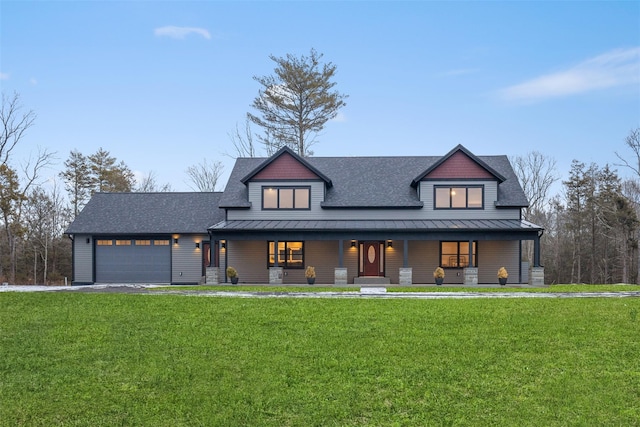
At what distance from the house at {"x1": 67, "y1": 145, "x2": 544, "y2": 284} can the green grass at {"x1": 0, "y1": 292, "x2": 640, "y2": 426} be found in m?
10.8

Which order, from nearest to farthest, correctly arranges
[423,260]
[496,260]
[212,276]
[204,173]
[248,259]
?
1. [212,276]
2. [496,260]
3. [423,260]
4. [248,259]
5. [204,173]

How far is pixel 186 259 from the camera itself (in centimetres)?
2586

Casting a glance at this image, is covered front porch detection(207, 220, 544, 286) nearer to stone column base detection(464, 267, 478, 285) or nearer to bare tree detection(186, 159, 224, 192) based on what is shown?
stone column base detection(464, 267, 478, 285)

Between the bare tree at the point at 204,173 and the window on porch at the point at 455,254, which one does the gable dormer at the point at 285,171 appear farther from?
the bare tree at the point at 204,173

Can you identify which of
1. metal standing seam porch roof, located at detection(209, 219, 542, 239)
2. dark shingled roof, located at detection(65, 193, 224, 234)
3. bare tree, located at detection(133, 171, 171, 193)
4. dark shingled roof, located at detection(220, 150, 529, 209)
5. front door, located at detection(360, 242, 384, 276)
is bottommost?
front door, located at detection(360, 242, 384, 276)

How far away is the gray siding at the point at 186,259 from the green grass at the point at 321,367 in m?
13.0

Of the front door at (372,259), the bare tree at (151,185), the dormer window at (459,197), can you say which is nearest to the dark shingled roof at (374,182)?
the dormer window at (459,197)

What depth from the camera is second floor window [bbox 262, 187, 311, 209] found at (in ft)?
83.1

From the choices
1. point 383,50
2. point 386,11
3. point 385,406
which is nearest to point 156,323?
point 385,406

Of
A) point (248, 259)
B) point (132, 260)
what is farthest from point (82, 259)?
point (248, 259)

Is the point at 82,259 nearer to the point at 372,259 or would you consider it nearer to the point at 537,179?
the point at 372,259

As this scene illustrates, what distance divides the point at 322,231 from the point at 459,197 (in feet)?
23.9

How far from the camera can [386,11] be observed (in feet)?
85.0

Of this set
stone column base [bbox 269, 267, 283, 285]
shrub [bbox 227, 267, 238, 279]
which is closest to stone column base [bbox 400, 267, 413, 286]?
stone column base [bbox 269, 267, 283, 285]
